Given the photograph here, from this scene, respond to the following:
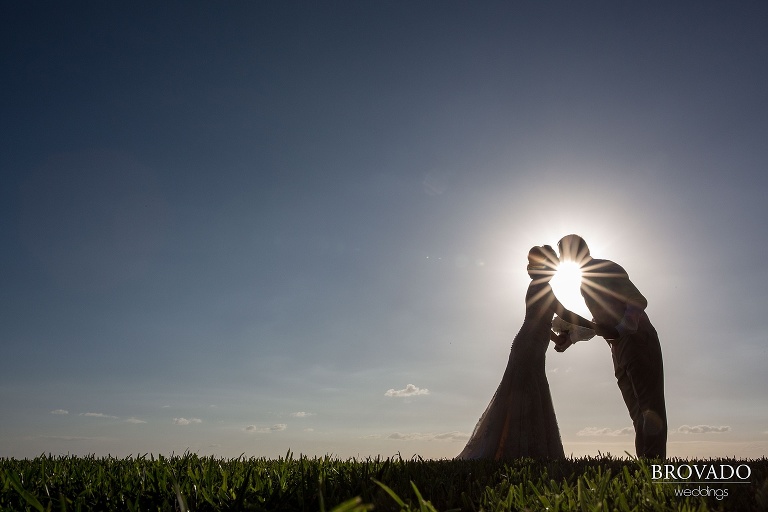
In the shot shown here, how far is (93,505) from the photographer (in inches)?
110

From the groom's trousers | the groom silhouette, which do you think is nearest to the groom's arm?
the groom silhouette

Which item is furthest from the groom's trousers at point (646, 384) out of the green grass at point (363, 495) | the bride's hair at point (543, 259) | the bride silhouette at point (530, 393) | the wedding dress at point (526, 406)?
the green grass at point (363, 495)

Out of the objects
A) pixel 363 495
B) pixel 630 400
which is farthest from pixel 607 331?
pixel 363 495

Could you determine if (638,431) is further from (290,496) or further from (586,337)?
(290,496)

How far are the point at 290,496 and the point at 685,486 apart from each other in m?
2.42

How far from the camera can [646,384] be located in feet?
24.8

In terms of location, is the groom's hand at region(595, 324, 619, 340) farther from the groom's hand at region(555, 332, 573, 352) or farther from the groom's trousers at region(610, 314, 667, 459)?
the groom's hand at region(555, 332, 573, 352)

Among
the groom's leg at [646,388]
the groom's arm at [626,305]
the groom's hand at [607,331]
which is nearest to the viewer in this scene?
the groom's leg at [646,388]

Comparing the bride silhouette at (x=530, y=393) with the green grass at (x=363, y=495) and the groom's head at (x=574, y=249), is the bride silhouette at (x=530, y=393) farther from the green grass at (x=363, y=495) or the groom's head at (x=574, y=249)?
the green grass at (x=363, y=495)

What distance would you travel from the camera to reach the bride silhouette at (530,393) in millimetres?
8078

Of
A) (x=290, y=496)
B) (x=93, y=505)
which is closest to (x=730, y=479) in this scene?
(x=290, y=496)

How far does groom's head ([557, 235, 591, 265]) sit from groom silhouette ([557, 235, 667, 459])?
0.27 m

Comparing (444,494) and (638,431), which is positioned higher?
(638,431)

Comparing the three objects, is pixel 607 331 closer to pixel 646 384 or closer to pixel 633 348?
pixel 633 348
